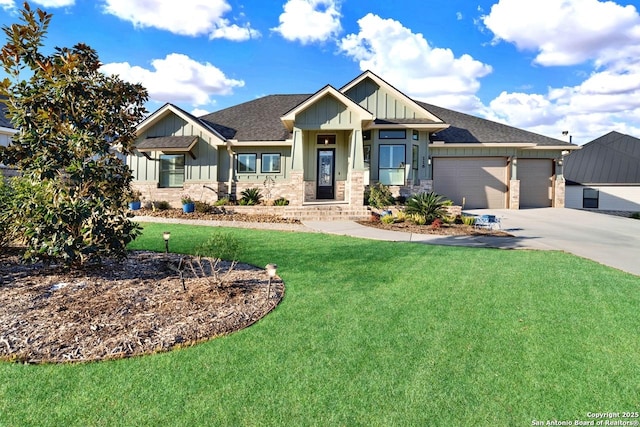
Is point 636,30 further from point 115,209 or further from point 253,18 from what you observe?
point 115,209

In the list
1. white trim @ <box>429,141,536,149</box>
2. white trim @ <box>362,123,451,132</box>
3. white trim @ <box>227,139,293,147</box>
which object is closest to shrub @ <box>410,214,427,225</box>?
white trim @ <box>362,123,451,132</box>

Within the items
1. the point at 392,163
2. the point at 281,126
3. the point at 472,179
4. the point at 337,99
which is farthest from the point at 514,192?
the point at 281,126

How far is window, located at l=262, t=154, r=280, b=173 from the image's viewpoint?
16719mm

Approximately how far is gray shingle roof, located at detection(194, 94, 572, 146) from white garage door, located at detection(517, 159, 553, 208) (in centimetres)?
122

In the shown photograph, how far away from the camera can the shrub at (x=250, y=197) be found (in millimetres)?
15362

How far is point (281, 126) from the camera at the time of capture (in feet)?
57.3

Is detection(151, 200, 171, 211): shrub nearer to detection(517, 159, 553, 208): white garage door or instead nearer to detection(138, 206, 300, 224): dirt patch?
detection(138, 206, 300, 224): dirt patch

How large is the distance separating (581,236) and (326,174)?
1052 centimetres

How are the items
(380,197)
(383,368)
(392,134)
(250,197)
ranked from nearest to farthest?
(383,368)
(380,197)
(250,197)
(392,134)

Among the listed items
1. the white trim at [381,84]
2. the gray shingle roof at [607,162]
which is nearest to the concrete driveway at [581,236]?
the white trim at [381,84]

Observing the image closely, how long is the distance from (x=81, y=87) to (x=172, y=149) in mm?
10663

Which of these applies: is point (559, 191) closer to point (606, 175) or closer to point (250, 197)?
point (606, 175)

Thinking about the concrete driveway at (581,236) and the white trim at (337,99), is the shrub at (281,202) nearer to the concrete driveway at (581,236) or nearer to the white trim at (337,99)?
the white trim at (337,99)

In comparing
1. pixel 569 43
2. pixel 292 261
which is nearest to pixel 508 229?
pixel 292 261
